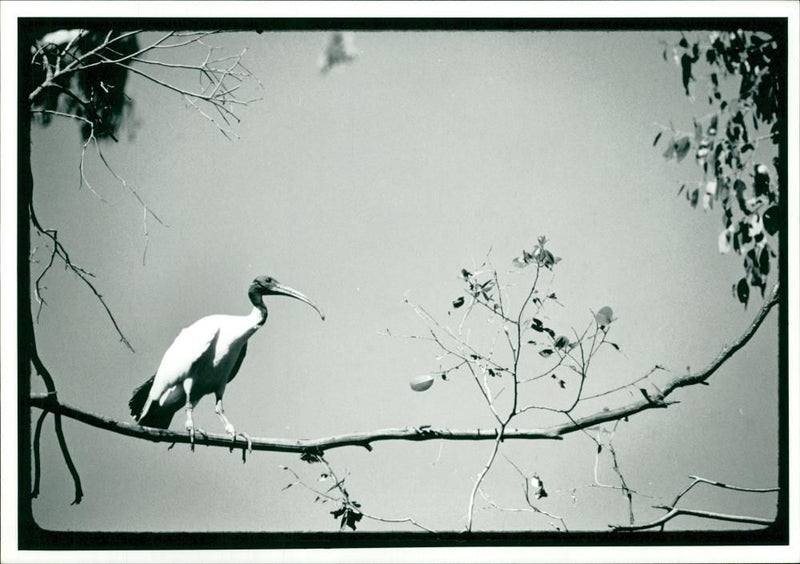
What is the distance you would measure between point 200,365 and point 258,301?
240mm

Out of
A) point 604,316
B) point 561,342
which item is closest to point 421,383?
point 561,342

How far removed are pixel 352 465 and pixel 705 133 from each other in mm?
1381

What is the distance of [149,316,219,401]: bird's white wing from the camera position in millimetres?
2471

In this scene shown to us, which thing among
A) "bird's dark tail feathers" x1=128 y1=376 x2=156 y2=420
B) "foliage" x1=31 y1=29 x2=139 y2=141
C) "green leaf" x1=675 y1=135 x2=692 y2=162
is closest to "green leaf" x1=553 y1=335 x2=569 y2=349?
"green leaf" x1=675 y1=135 x2=692 y2=162

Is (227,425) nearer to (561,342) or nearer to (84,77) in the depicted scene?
(561,342)

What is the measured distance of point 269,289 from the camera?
8.18 feet

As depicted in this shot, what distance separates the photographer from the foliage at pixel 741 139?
2535 millimetres

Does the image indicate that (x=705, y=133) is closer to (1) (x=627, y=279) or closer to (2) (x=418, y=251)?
(1) (x=627, y=279)

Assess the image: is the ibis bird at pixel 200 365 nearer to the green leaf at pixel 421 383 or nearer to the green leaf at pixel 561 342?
the green leaf at pixel 421 383

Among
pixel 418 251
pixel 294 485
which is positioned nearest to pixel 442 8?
pixel 418 251

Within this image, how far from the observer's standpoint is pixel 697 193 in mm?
2541

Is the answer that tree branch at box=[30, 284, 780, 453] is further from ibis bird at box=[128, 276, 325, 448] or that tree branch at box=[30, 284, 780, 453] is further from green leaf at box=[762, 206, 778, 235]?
green leaf at box=[762, 206, 778, 235]

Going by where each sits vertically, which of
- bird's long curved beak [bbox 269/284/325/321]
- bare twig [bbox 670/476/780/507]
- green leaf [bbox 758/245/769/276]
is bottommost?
bare twig [bbox 670/476/780/507]

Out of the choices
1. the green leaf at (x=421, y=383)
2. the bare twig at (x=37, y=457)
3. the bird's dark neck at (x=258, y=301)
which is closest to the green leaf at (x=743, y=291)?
the green leaf at (x=421, y=383)
